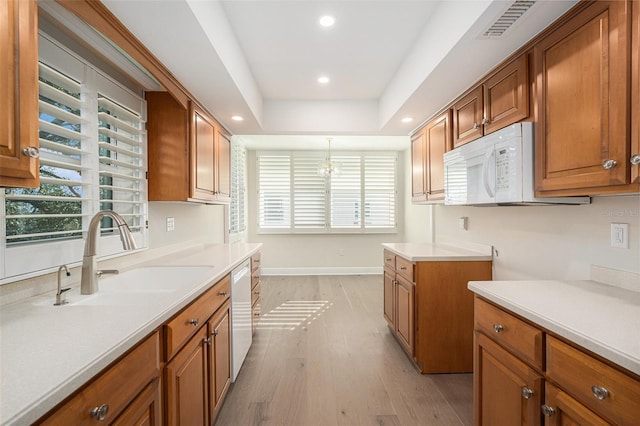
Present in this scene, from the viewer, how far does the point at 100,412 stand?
795 millimetres

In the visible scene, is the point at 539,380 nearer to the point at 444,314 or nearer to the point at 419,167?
the point at 444,314

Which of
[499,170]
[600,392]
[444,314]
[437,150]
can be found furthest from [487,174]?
[600,392]

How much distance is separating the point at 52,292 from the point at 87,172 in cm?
66

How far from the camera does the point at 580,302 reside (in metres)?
1.27

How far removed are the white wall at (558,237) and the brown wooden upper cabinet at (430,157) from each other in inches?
19.1

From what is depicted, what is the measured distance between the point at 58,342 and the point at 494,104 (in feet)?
8.23

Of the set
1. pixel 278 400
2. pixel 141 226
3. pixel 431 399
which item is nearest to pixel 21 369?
pixel 141 226

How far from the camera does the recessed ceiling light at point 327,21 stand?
2.11 meters

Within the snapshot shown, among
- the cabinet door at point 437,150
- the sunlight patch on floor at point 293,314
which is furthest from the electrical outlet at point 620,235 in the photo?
the sunlight patch on floor at point 293,314

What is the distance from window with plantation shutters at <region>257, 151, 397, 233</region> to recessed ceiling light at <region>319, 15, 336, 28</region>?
12.1ft

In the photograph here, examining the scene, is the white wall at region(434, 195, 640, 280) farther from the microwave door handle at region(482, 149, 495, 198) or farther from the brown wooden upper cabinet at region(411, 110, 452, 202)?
the brown wooden upper cabinet at region(411, 110, 452, 202)

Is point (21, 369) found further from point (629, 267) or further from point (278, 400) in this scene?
point (629, 267)

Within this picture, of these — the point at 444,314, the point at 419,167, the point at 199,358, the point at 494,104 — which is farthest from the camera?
the point at 419,167

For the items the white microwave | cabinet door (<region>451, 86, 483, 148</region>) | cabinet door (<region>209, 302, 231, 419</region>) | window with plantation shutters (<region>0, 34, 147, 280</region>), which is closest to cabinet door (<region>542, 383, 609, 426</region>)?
the white microwave
